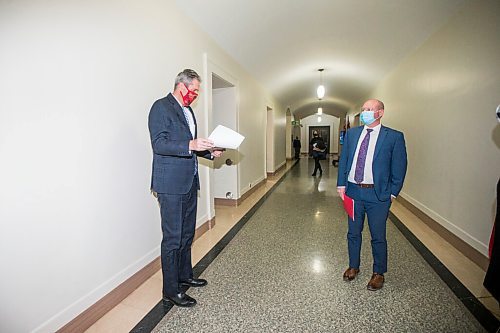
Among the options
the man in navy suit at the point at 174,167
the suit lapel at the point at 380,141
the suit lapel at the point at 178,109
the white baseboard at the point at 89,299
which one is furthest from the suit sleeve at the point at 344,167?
the white baseboard at the point at 89,299

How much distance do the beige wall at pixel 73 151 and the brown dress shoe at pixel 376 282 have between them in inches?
74.6

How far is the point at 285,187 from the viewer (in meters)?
6.36

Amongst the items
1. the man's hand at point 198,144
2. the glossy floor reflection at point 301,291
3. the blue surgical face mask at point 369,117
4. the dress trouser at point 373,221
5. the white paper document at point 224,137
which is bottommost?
the glossy floor reflection at point 301,291

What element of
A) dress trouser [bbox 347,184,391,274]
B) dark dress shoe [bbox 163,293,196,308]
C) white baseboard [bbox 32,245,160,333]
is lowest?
dark dress shoe [bbox 163,293,196,308]

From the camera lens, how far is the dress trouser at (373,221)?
1992 millimetres

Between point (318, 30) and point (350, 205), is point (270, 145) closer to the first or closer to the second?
point (318, 30)

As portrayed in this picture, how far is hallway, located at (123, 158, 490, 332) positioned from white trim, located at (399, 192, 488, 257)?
0.50 metres

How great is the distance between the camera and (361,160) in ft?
6.70

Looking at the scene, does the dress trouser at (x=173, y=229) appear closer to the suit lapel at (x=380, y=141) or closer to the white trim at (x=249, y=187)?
the suit lapel at (x=380, y=141)

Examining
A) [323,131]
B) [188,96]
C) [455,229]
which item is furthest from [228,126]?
[323,131]

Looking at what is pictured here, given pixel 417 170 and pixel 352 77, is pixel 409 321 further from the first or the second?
pixel 352 77

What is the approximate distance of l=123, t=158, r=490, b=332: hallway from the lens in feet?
5.56

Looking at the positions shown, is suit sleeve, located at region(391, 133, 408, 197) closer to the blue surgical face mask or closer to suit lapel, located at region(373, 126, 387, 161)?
suit lapel, located at region(373, 126, 387, 161)

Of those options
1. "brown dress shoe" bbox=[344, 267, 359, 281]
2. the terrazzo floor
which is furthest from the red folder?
the terrazzo floor
